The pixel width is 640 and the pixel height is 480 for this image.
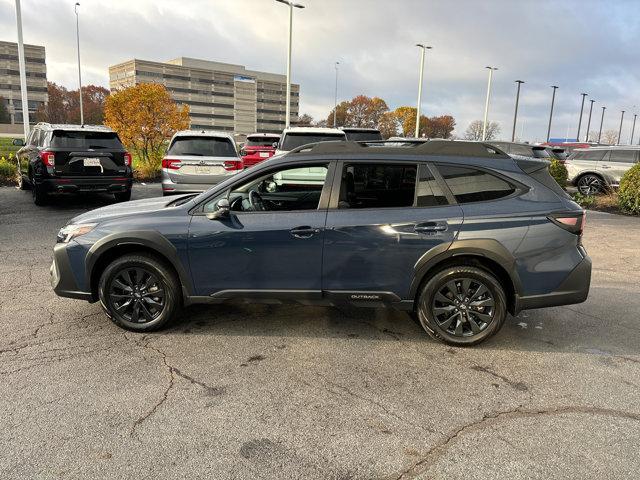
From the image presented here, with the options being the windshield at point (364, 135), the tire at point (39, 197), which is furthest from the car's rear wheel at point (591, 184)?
the tire at point (39, 197)

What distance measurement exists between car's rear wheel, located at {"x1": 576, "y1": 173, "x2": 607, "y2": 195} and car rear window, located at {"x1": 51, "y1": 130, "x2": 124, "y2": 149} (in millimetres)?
14481

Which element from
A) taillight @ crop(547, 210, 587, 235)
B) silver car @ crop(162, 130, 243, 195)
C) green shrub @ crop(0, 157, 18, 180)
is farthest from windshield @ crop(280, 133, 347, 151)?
green shrub @ crop(0, 157, 18, 180)

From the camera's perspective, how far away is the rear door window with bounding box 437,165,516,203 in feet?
13.0

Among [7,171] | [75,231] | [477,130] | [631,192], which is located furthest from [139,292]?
[477,130]

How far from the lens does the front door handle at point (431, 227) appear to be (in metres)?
3.88

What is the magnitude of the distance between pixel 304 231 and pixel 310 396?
4.35 feet

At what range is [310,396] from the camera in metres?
3.24

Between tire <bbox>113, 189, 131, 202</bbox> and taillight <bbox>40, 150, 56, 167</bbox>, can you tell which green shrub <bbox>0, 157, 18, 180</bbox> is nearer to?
tire <bbox>113, 189, 131, 202</bbox>

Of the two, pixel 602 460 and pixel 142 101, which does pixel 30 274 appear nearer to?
pixel 602 460

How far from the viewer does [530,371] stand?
3711 millimetres

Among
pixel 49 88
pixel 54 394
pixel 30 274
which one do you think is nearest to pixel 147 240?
pixel 54 394

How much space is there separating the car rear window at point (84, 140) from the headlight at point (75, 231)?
6.66 metres

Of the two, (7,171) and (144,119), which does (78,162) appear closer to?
(7,171)

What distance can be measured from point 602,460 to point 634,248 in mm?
6924
